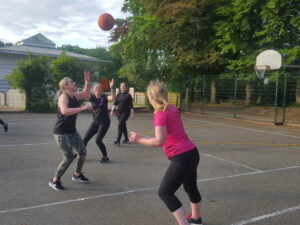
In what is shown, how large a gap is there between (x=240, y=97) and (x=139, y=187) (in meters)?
15.8

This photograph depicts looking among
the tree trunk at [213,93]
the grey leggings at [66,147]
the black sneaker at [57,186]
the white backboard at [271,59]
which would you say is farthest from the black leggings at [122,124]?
the tree trunk at [213,93]

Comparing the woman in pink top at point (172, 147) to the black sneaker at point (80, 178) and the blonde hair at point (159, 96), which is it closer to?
the blonde hair at point (159, 96)

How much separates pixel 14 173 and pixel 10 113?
13.3 meters

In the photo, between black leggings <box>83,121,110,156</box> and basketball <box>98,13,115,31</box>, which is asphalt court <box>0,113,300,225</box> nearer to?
black leggings <box>83,121,110,156</box>

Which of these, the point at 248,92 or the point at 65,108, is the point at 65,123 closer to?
the point at 65,108

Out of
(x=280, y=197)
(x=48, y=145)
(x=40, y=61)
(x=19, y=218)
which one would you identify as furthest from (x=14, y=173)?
(x=40, y=61)

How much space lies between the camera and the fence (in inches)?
723

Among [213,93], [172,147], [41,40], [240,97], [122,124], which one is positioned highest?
[41,40]

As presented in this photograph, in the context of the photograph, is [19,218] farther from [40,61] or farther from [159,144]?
[40,61]

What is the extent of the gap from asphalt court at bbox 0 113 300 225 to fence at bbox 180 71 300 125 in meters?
9.83

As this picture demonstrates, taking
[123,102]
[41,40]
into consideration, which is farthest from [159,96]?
[41,40]

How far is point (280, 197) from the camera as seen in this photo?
5.01 metres

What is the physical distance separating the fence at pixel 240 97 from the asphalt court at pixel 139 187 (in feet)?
32.3

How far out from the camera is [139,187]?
535 centimetres
